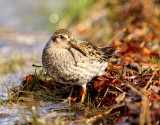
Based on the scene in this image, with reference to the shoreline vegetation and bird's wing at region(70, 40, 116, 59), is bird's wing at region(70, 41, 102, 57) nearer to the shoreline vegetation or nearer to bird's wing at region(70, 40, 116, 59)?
bird's wing at region(70, 40, 116, 59)

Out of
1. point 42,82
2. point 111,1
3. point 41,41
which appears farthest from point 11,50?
point 42,82

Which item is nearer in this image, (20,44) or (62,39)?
(62,39)

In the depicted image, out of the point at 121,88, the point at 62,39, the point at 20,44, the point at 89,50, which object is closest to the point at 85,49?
the point at 89,50

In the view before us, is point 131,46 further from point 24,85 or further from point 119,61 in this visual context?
point 24,85

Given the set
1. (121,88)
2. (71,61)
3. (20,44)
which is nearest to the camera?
(121,88)

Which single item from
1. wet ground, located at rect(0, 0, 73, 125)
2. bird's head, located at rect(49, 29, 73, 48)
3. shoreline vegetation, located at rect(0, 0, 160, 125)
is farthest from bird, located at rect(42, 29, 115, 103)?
wet ground, located at rect(0, 0, 73, 125)

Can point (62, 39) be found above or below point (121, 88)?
above

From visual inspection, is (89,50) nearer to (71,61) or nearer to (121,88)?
(71,61)
